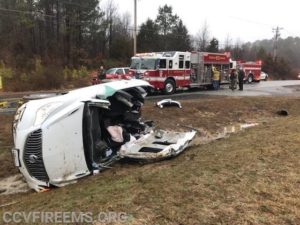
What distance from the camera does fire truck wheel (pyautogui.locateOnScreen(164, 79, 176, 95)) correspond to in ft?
77.2

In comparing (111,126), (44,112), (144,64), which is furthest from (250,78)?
(44,112)

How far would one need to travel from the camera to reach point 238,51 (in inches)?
3297

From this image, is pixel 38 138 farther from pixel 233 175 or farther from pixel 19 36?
pixel 19 36

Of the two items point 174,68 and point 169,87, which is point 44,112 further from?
point 174,68

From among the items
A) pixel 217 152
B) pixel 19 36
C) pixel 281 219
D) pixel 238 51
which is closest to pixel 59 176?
pixel 217 152

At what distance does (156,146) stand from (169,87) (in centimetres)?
1590

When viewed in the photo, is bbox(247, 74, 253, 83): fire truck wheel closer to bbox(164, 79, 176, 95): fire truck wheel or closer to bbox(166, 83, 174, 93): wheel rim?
bbox(164, 79, 176, 95): fire truck wheel

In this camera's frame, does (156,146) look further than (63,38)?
No

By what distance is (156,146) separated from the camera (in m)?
8.13

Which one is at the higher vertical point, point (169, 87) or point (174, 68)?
point (174, 68)

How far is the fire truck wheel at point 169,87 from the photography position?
Result: 2352 cm

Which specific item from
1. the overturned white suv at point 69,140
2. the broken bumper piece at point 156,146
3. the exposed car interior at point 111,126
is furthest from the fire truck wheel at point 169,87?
the overturned white suv at point 69,140

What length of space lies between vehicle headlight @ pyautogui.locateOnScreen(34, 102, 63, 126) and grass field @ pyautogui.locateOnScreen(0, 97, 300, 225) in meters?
1.17

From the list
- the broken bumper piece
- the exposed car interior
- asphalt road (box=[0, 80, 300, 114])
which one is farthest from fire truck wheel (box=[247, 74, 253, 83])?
the broken bumper piece
